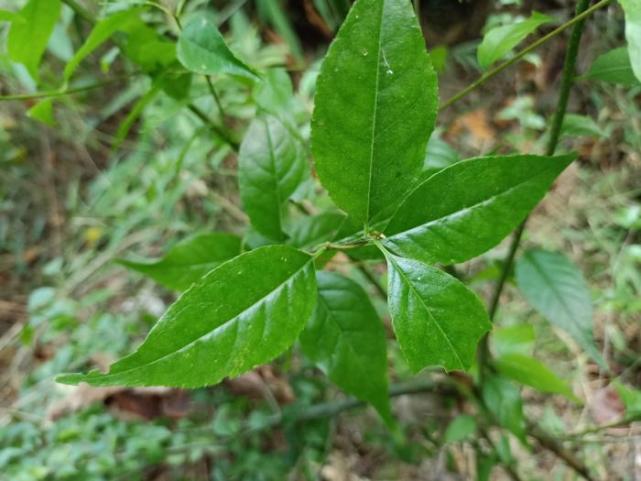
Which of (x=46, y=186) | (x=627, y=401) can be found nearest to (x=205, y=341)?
(x=627, y=401)

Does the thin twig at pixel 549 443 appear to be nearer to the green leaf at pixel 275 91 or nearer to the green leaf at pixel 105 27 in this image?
the green leaf at pixel 275 91

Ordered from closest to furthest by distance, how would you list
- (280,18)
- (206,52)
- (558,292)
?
(206,52) < (558,292) < (280,18)

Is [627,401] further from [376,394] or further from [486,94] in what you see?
[486,94]

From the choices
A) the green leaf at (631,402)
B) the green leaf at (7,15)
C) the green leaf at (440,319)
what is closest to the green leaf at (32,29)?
the green leaf at (7,15)

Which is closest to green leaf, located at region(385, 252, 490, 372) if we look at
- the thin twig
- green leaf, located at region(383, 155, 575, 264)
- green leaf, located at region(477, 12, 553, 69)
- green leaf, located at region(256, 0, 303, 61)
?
green leaf, located at region(383, 155, 575, 264)

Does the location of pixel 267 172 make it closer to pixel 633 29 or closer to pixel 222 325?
pixel 222 325

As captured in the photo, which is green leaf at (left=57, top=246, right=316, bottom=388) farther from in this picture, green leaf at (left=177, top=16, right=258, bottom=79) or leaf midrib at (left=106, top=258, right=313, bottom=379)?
green leaf at (left=177, top=16, right=258, bottom=79)

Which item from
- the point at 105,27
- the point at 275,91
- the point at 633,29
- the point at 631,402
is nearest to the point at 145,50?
the point at 105,27
